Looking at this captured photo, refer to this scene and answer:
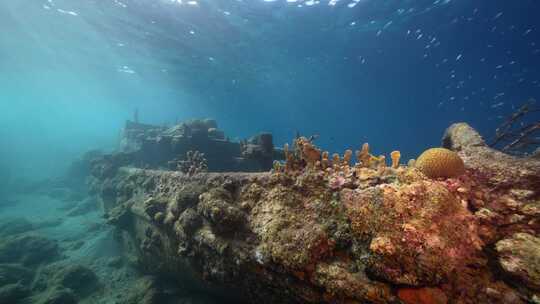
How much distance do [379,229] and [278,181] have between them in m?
1.93

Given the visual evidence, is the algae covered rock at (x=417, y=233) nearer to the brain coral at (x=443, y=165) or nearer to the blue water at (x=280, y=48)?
the brain coral at (x=443, y=165)

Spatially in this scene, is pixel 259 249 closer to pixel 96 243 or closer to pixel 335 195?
pixel 335 195

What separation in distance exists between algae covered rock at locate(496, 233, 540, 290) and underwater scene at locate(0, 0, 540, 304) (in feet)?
0.05

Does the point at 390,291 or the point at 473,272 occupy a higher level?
the point at 473,272

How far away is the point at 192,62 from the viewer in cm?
3138

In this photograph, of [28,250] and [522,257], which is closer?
[522,257]

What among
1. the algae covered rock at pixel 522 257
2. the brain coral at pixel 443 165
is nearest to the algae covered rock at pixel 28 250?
the brain coral at pixel 443 165

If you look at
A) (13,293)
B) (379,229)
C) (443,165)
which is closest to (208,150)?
(13,293)

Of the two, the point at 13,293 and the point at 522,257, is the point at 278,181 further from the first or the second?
the point at 13,293

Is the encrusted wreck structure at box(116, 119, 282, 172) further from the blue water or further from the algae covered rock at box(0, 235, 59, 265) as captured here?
the blue water

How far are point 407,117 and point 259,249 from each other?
7565 cm

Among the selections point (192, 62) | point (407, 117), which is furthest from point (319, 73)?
point (407, 117)

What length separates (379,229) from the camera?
3.01m

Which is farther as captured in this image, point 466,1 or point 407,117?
point 407,117
